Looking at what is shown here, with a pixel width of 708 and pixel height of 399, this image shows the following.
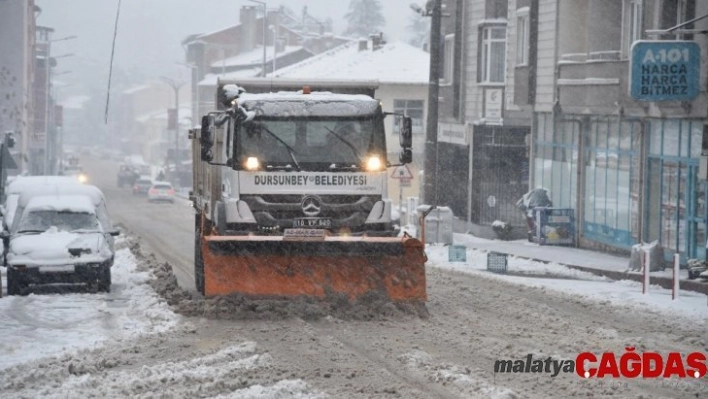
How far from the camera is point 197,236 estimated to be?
71.7 ft

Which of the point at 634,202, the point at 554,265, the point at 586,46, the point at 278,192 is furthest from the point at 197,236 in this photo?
the point at 586,46

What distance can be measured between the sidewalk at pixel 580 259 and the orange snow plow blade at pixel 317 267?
23.6 feet

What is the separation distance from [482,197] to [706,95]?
1653 centimetres

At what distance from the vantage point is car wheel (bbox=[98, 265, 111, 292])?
20.8 m

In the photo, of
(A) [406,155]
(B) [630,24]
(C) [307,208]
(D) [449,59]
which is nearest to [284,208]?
(C) [307,208]

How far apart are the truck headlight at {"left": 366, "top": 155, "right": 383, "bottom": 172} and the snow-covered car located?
555 centimetres

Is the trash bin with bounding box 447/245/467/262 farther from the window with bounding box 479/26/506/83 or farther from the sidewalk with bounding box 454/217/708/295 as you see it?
the window with bounding box 479/26/506/83

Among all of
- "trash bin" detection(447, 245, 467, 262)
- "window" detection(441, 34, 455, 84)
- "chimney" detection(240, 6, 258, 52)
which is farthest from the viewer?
"chimney" detection(240, 6, 258, 52)

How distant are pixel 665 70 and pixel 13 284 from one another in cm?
1284

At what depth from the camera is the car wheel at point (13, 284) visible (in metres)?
20.4

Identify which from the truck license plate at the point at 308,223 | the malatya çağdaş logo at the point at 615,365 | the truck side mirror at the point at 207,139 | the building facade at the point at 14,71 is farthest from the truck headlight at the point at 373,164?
the building facade at the point at 14,71

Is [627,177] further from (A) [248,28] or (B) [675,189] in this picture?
(A) [248,28]

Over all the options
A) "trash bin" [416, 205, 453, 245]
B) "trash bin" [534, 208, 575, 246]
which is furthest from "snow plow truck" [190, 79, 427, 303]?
"trash bin" [534, 208, 575, 246]

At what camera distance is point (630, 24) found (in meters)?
30.2
